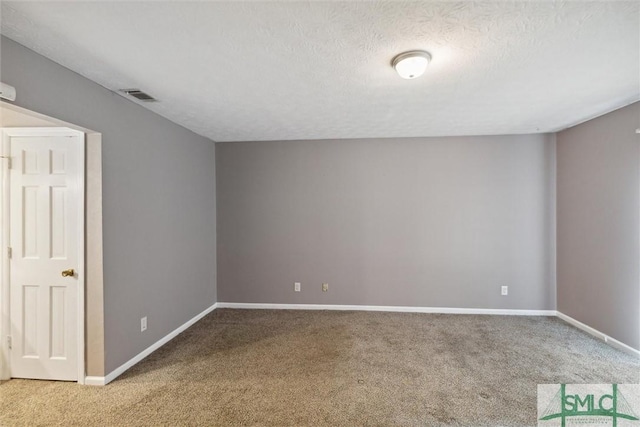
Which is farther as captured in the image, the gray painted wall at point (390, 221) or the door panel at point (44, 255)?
the gray painted wall at point (390, 221)

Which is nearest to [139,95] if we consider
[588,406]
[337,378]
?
[337,378]

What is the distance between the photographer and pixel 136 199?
2707 mm

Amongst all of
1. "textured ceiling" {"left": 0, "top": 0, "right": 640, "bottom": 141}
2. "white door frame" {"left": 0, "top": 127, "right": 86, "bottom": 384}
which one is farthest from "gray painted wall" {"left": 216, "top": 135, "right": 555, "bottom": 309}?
"white door frame" {"left": 0, "top": 127, "right": 86, "bottom": 384}

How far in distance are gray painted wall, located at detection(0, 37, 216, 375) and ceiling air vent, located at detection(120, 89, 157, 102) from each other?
118mm

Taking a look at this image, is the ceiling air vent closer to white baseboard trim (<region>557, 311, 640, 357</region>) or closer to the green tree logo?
the green tree logo

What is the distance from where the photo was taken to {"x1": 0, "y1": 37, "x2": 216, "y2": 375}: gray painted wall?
1.92 metres

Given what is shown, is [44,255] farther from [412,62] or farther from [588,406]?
[588,406]

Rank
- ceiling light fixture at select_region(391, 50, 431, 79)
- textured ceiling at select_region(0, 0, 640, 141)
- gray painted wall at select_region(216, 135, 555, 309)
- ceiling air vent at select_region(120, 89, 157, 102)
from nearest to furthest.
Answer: textured ceiling at select_region(0, 0, 640, 141), ceiling light fixture at select_region(391, 50, 431, 79), ceiling air vent at select_region(120, 89, 157, 102), gray painted wall at select_region(216, 135, 555, 309)

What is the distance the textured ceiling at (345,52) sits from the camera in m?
1.44

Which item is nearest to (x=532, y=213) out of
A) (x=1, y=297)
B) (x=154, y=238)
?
(x=154, y=238)

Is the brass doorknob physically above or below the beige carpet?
above

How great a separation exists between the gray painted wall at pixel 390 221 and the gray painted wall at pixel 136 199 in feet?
2.35

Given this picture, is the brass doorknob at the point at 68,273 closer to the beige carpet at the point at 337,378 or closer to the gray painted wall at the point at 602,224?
the beige carpet at the point at 337,378

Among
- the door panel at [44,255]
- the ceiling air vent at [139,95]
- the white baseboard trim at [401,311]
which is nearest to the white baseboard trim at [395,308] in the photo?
the white baseboard trim at [401,311]
